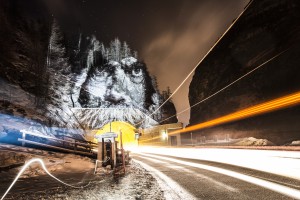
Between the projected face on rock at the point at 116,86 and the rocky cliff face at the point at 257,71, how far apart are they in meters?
30.1

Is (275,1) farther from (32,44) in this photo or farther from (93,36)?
(93,36)

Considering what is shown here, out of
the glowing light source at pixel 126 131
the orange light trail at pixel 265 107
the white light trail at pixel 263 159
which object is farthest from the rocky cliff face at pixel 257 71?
the white light trail at pixel 263 159

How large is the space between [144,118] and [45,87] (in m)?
51.8

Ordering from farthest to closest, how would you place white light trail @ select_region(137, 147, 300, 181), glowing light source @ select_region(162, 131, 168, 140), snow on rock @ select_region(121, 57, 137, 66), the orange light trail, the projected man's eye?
1. snow on rock @ select_region(121, 57, 137, 66)
2. the projected man's eye
3. glowing light source @ select_region(162, 131, 168, 140)
4. the orange light trail
5. white light trail @ select_region(137, 147, 300, 181)

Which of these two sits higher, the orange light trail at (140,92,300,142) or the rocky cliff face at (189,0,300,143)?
the rocky cliff face at (189,0,300,143)

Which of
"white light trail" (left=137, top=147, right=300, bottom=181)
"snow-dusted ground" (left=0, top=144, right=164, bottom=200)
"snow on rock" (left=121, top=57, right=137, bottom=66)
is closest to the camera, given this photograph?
"snow-dusted ground" (left=0, top=144, right=164, bottom=200)

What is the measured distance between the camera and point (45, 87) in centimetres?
4197

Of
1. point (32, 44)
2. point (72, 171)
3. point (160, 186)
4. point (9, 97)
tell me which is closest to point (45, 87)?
point (32, 44)

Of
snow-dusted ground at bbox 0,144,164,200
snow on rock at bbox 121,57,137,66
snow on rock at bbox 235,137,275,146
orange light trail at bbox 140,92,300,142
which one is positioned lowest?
snow-dusted ground at bbox 0,144,164,200

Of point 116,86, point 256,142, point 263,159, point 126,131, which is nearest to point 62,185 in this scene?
point 263,159

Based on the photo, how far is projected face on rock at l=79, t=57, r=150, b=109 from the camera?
86688 mm

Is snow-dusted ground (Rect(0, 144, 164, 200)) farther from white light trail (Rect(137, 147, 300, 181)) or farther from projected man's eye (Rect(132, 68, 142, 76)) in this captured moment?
projected man's eye (Rect(132, 68, 142, 76))

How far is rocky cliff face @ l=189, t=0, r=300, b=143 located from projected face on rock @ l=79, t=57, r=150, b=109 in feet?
98.7

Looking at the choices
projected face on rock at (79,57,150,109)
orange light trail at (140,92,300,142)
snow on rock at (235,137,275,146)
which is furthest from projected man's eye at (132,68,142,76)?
snow on rock at (235,137,275,146)
